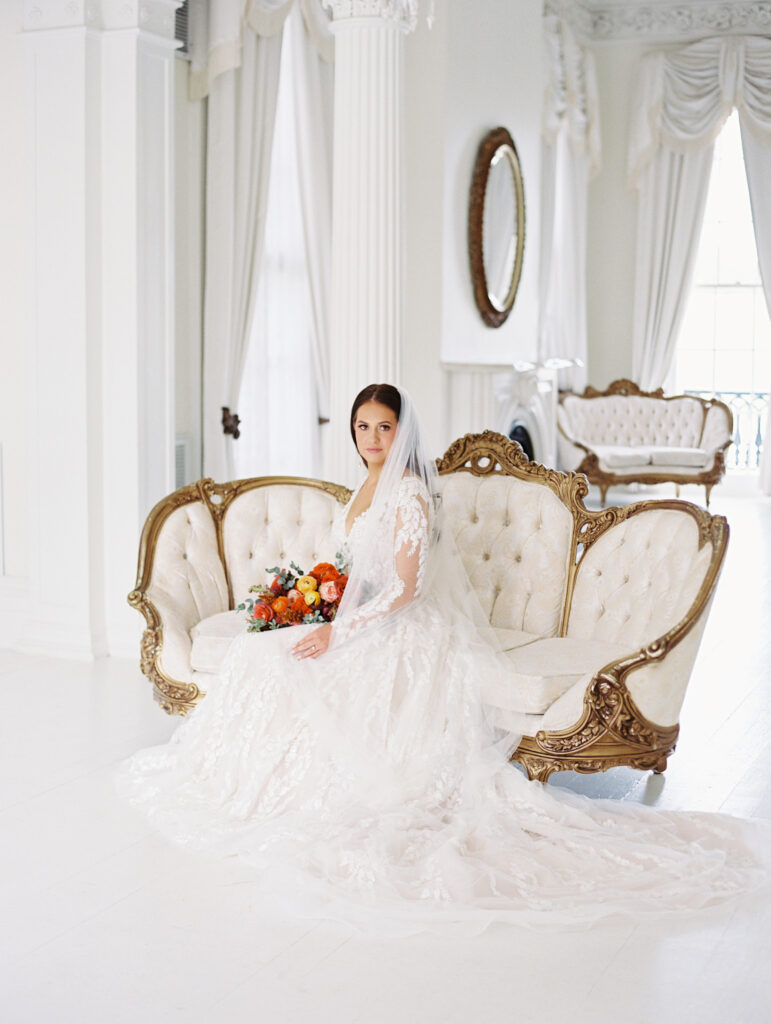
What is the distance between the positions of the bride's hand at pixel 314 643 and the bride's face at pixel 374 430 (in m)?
0.54

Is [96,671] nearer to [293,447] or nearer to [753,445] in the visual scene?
[293,447]

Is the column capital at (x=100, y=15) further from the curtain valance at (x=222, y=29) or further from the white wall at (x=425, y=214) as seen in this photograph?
the white wall at (x=425, y=214)

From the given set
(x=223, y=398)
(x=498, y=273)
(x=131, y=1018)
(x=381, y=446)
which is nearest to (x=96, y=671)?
(x=223, y=398)

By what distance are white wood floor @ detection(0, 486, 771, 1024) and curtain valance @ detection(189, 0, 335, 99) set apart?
396 cm

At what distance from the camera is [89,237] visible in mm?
5516

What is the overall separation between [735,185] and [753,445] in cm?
251

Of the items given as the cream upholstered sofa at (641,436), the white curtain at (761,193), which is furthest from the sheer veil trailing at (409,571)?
the white curtain at (761,193)

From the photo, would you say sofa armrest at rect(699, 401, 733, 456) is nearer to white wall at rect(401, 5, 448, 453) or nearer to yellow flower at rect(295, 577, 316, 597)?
white wall at rect(401, 5, 448, 453)

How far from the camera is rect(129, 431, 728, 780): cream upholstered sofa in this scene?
11.7 feet

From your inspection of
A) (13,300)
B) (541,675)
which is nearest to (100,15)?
(13,300)

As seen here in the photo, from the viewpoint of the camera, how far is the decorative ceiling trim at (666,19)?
11.5 metres

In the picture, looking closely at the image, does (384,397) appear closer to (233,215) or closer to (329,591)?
(329,591)

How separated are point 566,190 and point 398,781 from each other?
29.3 feet

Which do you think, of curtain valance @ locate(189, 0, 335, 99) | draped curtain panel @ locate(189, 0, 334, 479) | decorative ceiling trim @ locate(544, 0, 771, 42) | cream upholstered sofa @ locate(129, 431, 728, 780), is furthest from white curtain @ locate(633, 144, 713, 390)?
cream upholstered sofa @ locate(129, 431, 728, 780)
